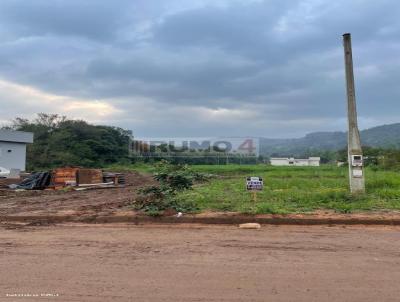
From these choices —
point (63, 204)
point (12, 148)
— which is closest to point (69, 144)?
point (12, 148)

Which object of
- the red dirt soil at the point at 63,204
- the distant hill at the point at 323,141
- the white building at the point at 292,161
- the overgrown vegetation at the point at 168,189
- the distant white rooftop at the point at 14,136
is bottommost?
the red dirt soil at the point at 63,204

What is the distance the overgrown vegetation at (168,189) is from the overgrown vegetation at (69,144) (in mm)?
47719

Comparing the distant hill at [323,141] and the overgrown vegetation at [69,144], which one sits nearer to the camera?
the overgrown vegetation at [69,144]

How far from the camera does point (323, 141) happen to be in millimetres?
138375

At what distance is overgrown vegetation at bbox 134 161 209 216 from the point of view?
11102 mm

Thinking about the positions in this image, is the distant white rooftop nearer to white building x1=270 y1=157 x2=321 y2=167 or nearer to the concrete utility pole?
the concrete utility pole

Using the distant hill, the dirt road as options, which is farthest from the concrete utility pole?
the distant hill

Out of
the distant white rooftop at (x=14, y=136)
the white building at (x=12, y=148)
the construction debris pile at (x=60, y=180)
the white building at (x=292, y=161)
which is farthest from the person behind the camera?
the white building at (x=292, y=161)

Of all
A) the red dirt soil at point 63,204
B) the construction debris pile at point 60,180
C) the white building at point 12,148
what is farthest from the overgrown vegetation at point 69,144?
the red dirt soil at point 63,204

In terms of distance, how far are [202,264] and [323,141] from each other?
138578mm

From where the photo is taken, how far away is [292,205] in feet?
38.6

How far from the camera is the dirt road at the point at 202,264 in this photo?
4660mm

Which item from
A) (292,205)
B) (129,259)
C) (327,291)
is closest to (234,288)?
(327,291)

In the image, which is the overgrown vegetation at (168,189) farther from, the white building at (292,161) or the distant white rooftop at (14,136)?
the white building at (292,161)
